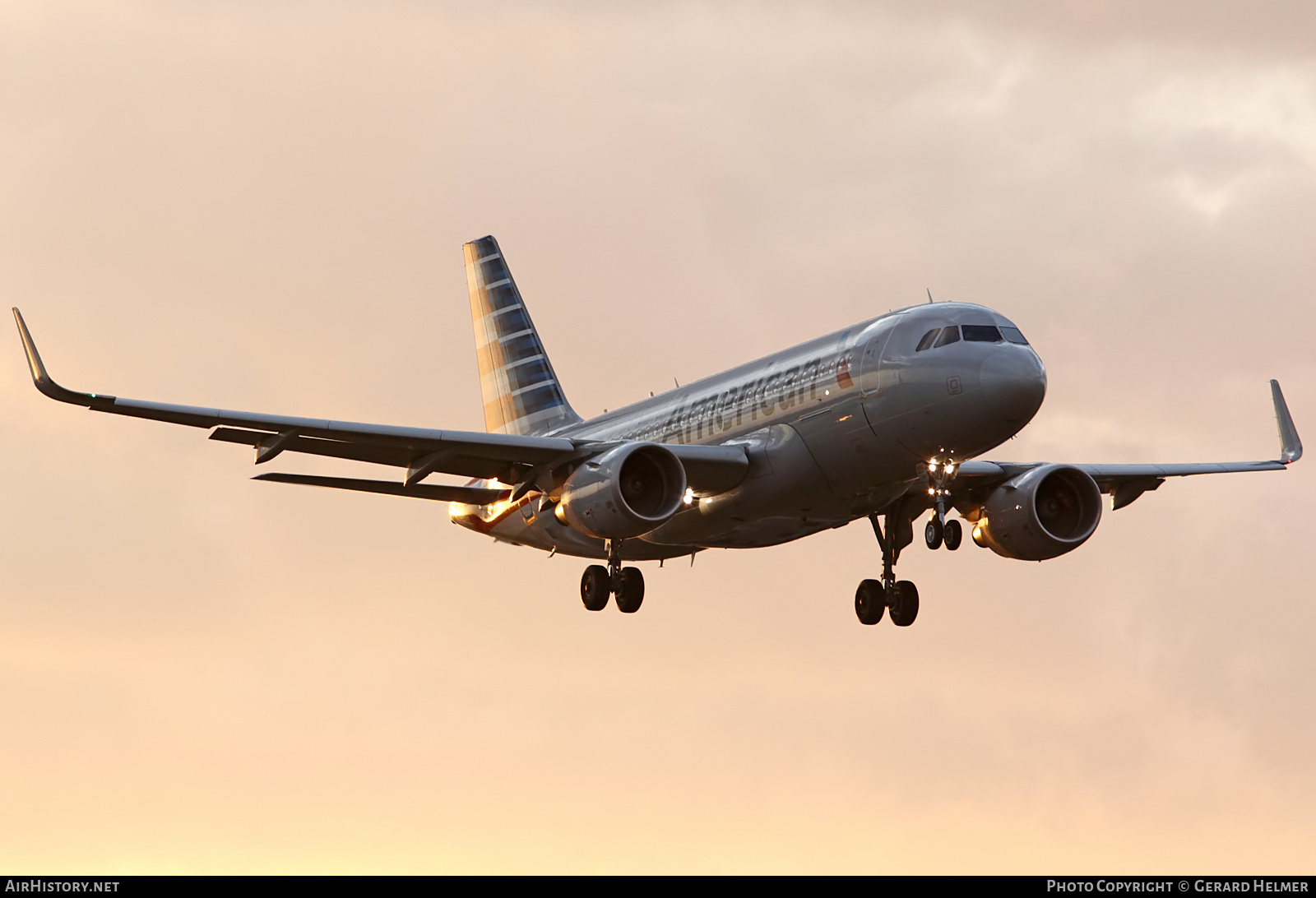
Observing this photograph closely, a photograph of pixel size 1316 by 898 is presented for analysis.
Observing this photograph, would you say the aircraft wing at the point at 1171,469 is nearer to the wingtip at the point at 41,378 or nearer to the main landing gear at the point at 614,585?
the main landing gear at the point at 614,585

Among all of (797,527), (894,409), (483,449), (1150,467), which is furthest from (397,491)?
(1150,467)

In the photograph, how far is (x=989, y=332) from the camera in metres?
41.7

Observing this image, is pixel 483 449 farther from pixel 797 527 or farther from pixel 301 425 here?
pixel 797 527

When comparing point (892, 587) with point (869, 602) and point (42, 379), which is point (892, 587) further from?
point (42, 379)

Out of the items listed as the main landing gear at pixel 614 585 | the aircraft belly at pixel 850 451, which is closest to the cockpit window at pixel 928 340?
the aircraft belly at pixel 850 451

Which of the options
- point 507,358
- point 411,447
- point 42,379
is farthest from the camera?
point 507,358

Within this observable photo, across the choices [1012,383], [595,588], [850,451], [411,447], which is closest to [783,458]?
[850,451]

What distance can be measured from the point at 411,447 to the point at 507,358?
1613 centimetres

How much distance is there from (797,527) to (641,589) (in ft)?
14.4

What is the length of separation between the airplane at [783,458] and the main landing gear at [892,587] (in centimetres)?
4

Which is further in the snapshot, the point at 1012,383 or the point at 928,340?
the point at 928,340

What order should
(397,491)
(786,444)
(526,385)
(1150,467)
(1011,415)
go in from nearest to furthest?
1. (1011,415)
2. (786,444)
3. (397,491)
4. (1150,467)
5. (526,385)

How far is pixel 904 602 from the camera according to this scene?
48125 mm
